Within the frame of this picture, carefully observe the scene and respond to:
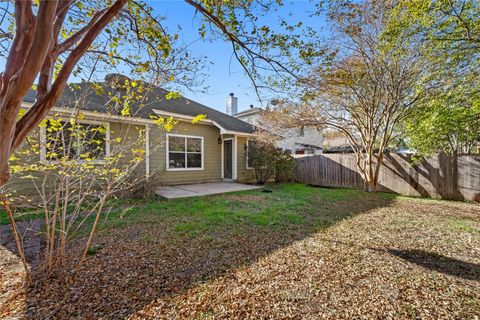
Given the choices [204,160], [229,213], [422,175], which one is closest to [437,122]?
[422,175]

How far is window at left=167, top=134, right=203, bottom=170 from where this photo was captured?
28.8 ft

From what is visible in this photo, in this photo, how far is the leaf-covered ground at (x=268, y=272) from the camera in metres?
1.96

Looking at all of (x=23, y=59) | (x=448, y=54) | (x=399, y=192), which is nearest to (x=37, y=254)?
(x=23, y=59)

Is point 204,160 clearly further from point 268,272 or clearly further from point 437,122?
point 437,122

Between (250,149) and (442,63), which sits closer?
(442,63)

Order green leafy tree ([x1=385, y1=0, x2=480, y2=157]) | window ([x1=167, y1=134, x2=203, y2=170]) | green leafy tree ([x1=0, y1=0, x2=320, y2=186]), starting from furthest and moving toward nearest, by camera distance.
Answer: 1. window ([x1=167, y1=134, x2=203, y2=170])
2. green leafy tree ([x1=385, y1=0, x2=480, y2=157])
3. green leafy tree ([x1=0, y1=0, x2=320, y2=186])

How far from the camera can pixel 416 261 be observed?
2.88 meters

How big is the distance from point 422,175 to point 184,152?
350 inches

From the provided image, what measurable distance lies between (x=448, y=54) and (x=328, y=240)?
5.74 m

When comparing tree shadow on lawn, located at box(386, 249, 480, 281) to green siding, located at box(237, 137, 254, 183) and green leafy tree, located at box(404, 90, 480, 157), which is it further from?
green siding, located at box(237, 137, 254, 183)

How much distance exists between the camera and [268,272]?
2.57m

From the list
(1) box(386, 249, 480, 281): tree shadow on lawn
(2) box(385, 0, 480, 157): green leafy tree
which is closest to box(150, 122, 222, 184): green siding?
(2) box(385, 0, 480, 157): green leafy tree

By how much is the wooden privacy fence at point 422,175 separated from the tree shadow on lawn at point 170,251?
10.3 feet

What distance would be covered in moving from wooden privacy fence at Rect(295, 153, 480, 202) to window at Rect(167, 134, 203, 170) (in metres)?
6.15
